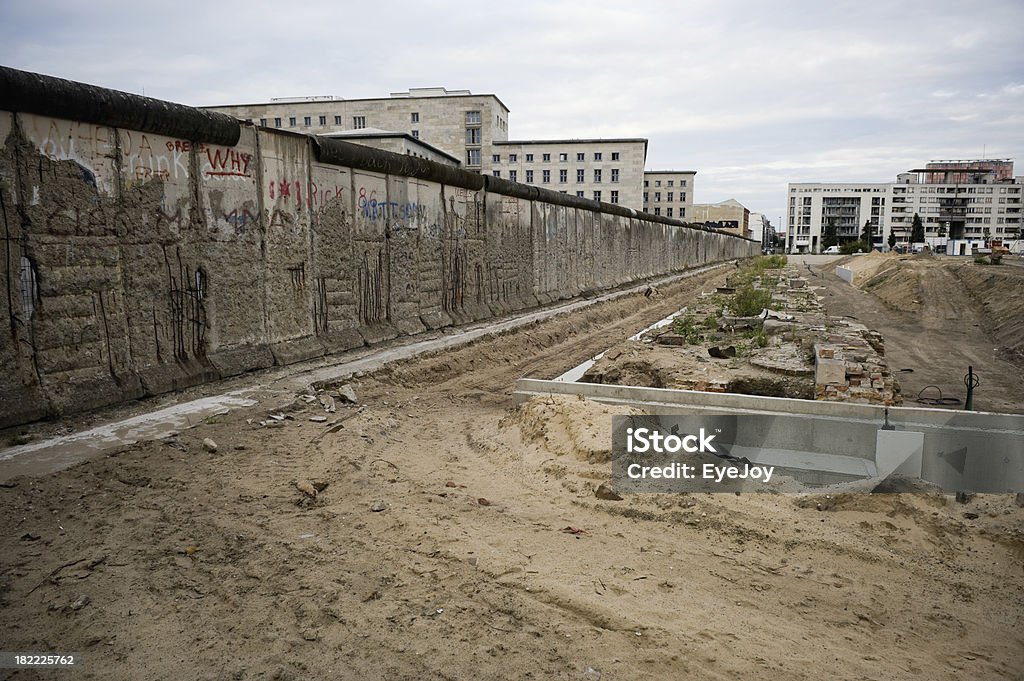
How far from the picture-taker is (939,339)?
1620cm

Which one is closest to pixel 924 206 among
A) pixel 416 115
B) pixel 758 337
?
pixel 416 115

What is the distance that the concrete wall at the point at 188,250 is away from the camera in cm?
563

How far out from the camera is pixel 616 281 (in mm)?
25406

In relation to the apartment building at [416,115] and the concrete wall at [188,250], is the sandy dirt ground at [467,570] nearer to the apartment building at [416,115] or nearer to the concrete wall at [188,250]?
the concrete wall at [188,250]

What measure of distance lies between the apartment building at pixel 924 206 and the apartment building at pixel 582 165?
184ft

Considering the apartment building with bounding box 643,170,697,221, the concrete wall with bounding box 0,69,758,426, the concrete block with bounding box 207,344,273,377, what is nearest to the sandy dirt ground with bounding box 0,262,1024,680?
the concrete wall with bounding box 0,69,758,426

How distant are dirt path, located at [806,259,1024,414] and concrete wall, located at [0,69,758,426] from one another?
763cm

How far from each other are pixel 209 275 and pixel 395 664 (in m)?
5.63

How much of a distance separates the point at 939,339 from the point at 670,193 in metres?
85.3

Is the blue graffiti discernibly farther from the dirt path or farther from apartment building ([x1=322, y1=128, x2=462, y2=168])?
apartment building ([x1=322, y1=128, x2=462, y2=168])

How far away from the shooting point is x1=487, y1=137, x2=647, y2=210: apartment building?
7750 centimetres

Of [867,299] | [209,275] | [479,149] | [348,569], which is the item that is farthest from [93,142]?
[479,149]

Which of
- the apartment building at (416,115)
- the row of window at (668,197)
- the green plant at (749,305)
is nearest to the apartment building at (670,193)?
the row of window at (668,197)

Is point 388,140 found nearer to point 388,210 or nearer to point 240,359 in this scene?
point 388,210
